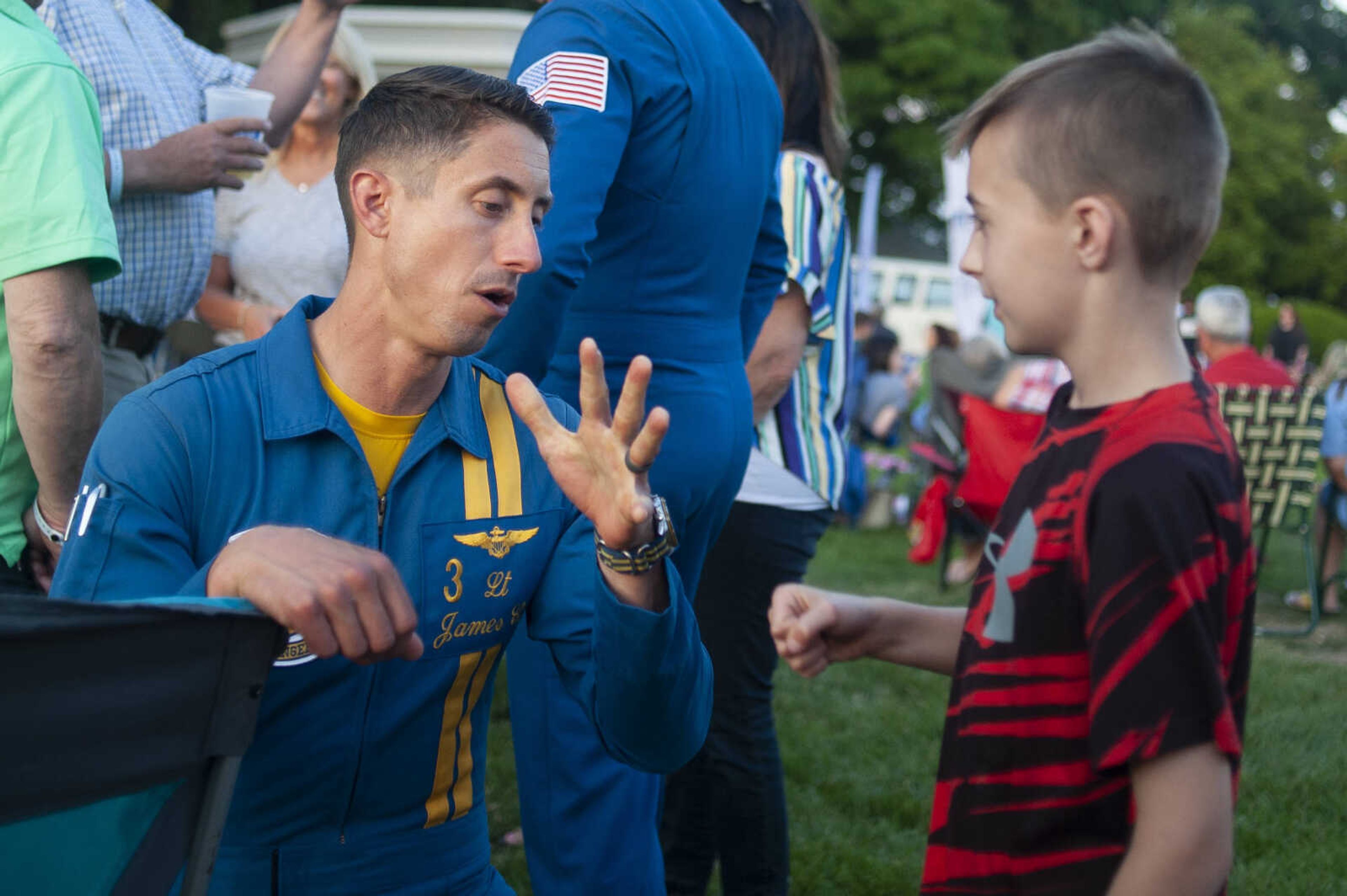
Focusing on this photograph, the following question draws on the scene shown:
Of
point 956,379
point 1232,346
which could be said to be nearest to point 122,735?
point 1232,346

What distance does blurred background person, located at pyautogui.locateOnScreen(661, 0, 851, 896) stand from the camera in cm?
307

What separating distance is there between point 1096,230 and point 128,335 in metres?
2.30

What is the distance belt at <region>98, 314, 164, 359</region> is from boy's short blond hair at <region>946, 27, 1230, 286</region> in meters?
2.16

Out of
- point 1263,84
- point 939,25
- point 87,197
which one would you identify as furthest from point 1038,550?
point 1263,84

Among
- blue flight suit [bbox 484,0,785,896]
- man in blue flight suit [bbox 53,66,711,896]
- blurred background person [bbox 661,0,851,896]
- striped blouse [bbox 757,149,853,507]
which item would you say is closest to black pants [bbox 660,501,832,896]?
blurred background person [bbox 661,0,851,896]

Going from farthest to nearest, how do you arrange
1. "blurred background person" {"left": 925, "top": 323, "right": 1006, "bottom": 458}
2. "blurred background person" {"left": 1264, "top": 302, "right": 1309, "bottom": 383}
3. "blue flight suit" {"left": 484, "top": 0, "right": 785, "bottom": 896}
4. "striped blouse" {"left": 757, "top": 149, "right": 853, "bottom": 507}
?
"blurred background person" {"left": 1264, "top": 302, "right": 1309, "bottom": 383}
"blurred background person" {"left": 925, "top": 323, "right": 1006, "bottom": 458}
"striped blouse" {"left": 757, "top": 149, "right": 853, "bottom": 507}
"blue flight suit" {"left": 484, "top": 0, "right": 785, "bottom": 896}

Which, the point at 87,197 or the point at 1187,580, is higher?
the point at 87,197

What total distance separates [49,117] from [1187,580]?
6.84ft

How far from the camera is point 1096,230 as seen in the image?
155cm

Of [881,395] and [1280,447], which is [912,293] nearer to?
[881,395]

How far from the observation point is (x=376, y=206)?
1983mm

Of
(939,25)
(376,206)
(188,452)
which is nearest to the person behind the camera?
(188,452)

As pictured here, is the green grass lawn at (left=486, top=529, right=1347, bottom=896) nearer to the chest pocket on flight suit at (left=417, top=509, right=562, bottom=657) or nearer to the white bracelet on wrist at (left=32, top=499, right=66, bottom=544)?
A: the white bracelet on wrist at (left=32, top=499, right=66, bottom=544)

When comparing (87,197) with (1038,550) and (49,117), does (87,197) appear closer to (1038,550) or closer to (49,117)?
(49,117)
